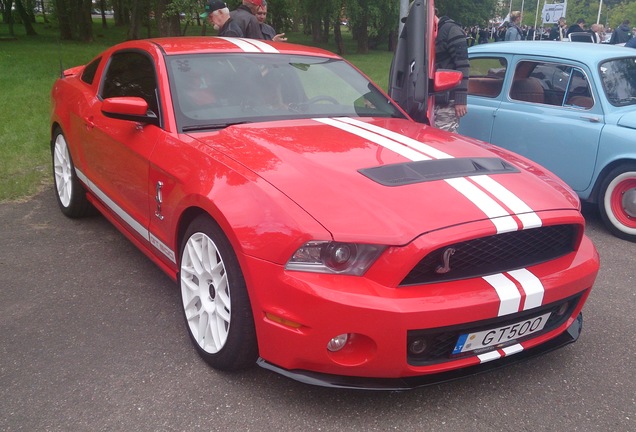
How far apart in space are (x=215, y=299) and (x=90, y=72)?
2866mm

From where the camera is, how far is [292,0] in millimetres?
26516

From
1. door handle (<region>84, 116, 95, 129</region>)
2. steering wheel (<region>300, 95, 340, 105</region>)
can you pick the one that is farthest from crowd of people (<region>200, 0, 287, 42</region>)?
steering wheel (<region>300, 95, 340, 105</region>)

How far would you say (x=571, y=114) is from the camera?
5.49 m

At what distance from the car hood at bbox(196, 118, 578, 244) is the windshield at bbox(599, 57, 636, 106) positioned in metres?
2.53

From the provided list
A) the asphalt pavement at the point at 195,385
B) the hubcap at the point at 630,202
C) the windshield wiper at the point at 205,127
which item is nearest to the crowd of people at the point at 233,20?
the windshield wiper at the point at 205,127

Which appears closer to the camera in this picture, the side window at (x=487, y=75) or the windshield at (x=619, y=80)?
the windshield at (x=619, y=80)

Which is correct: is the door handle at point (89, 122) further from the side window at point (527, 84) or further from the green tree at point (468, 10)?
the green tree at point (468, 10)

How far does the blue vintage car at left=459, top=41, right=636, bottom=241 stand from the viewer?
520cm

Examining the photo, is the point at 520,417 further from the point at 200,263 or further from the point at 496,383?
the point at 200,263

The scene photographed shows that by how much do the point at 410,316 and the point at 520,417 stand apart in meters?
0.74

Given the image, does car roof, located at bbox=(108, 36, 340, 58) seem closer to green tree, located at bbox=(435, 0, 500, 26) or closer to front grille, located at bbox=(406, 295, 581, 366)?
front grille, located at bbox=(406, 295, 581, 366)

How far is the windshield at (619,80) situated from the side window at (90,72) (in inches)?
165

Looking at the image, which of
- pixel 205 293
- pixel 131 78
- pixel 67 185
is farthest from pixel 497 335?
pixel 67 185

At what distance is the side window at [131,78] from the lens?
3697mm
